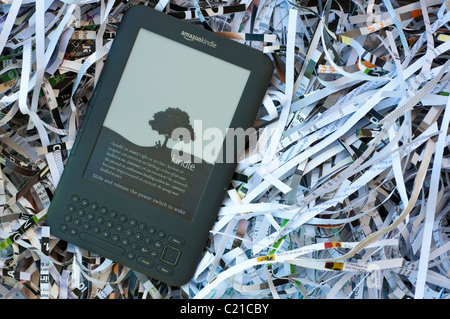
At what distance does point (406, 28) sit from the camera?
91 centimetres

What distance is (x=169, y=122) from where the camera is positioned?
35.1 inches

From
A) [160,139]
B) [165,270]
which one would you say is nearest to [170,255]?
[165,270]

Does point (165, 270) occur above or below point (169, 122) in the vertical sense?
below

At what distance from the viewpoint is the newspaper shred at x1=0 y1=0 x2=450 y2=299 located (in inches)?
34.6

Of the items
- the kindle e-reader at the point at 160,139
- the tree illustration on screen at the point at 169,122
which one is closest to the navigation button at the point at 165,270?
the kindle e-reader at the point at 160,139

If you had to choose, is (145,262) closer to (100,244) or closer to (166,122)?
(100,244)

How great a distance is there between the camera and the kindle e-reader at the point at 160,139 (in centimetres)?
89

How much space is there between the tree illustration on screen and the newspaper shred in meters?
0.12

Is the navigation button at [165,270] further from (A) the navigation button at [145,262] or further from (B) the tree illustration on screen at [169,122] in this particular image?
(B) the tree illustration on screen at [169,122]

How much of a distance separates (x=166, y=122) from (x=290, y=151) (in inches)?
8.9
